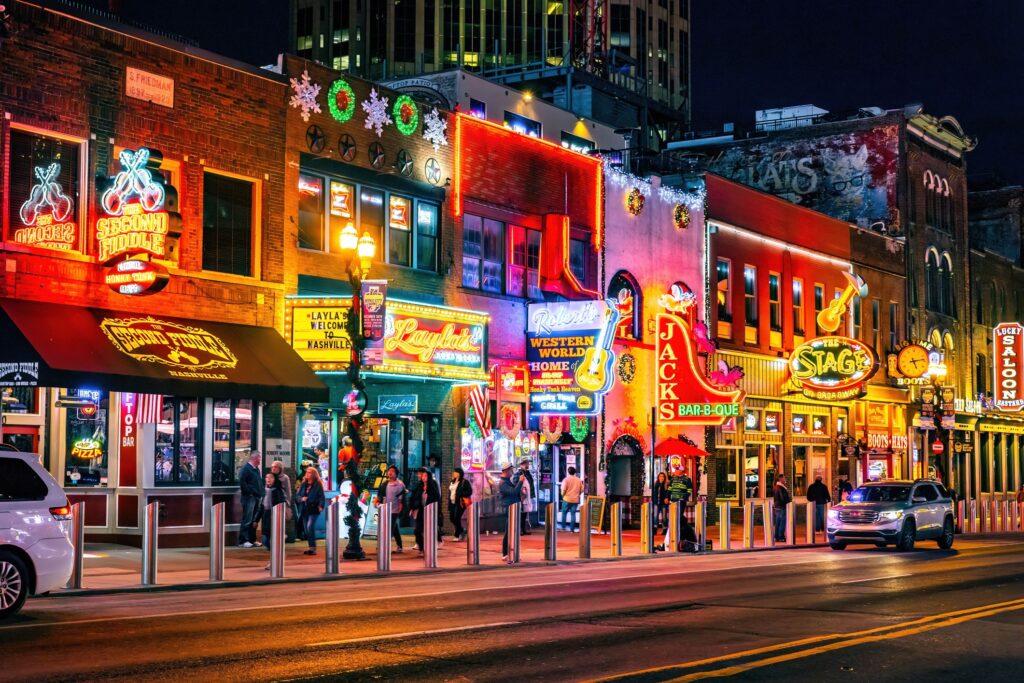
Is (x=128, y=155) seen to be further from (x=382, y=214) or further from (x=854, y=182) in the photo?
(x=854, y=182)

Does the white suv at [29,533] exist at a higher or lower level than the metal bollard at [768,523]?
higher

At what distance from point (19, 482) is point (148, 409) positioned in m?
9.63

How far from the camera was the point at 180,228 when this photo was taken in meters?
22.1

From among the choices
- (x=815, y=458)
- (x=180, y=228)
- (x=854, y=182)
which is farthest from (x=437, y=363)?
(x=854, y=182)

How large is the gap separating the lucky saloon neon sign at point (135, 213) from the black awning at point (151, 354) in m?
1.35

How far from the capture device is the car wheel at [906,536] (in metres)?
30.1

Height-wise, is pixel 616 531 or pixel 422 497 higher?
pixel 422 497

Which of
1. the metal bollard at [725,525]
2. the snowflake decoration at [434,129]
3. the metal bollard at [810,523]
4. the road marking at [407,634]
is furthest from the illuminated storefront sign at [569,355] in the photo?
the road marking at [407,634]

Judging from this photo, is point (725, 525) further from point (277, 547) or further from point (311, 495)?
point (277, 547)

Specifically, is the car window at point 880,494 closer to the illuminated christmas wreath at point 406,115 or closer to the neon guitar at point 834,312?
the illuminated christmas wreath at point 406,115

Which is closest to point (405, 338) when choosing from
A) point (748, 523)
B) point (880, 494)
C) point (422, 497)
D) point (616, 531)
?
point (422, 497)

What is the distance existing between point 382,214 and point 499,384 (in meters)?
5.59


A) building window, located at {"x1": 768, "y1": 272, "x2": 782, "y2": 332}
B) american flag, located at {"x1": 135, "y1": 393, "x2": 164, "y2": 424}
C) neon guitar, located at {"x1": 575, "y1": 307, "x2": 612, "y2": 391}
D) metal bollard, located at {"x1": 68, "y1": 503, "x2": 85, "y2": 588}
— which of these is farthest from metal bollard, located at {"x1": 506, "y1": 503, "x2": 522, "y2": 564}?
building window, located at {"x1": 768, "y1": 272, "x2": 782, "y2": 332}

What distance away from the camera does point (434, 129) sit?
31.1m
